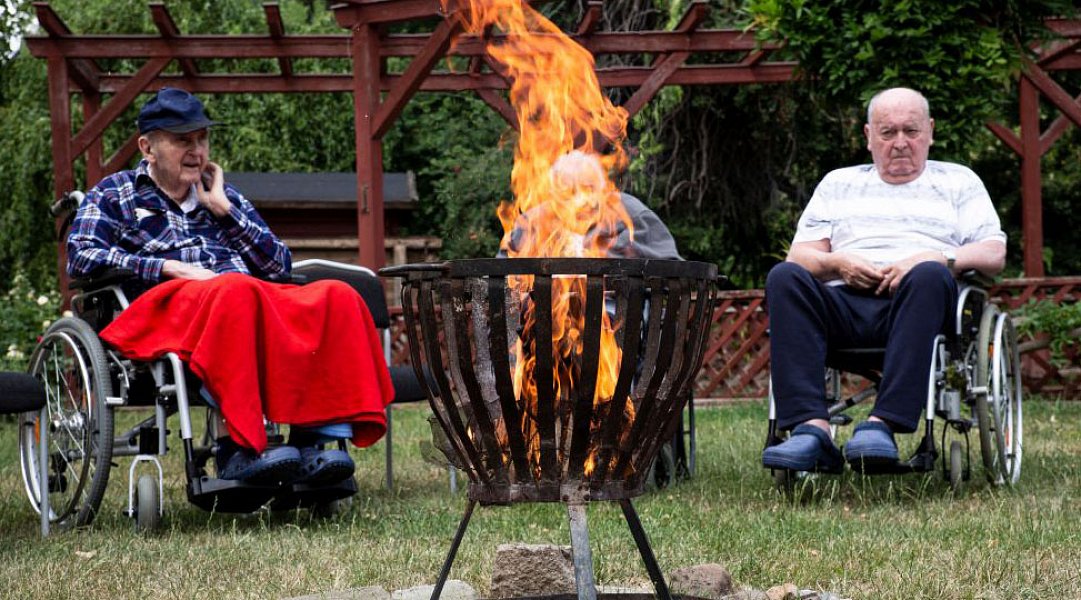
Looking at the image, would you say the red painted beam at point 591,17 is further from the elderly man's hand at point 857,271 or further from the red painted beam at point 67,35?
the elderly man's hand at point 857,271

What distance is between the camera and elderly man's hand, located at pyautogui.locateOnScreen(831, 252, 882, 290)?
3.82 meters

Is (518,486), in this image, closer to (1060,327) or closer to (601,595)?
(601,595)

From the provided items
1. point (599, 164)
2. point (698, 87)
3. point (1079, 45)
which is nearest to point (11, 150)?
point (698, 87)

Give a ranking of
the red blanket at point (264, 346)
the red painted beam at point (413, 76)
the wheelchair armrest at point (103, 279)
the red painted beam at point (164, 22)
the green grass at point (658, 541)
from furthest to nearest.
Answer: the red painted beam at point (164, 22) < the red painted beam at point (413, 76) < the wheelchair armrest at point (103, 279) < the red blanket at point (264, 346) < the green grass at point (658, 541)

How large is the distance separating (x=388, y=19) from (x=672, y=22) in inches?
115

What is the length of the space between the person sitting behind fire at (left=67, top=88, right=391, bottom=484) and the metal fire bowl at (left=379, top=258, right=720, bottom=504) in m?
1.28

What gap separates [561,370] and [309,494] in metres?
1.59

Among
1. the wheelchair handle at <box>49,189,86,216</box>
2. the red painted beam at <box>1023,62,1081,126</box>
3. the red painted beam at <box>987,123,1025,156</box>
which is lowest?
the wheelchair handle at <box>49,189,86,216</box>

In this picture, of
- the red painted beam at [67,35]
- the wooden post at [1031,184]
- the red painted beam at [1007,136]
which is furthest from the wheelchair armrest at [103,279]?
the wooden post at [1031,184]

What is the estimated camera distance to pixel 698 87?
11.2 meters

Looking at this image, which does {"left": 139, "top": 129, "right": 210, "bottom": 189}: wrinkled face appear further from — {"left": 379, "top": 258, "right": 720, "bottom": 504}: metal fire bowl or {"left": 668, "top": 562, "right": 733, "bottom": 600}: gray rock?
{"left": 668, "top": 562, "right": 733, "bottom": 600}: gray rock

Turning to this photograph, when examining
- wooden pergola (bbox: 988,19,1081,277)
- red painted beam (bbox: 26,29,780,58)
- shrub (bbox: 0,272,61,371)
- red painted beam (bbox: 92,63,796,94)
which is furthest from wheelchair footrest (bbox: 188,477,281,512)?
wooden pergola (bbox: 988,19,1081,277)

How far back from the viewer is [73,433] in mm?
3807

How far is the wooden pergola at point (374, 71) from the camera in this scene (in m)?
7.88
